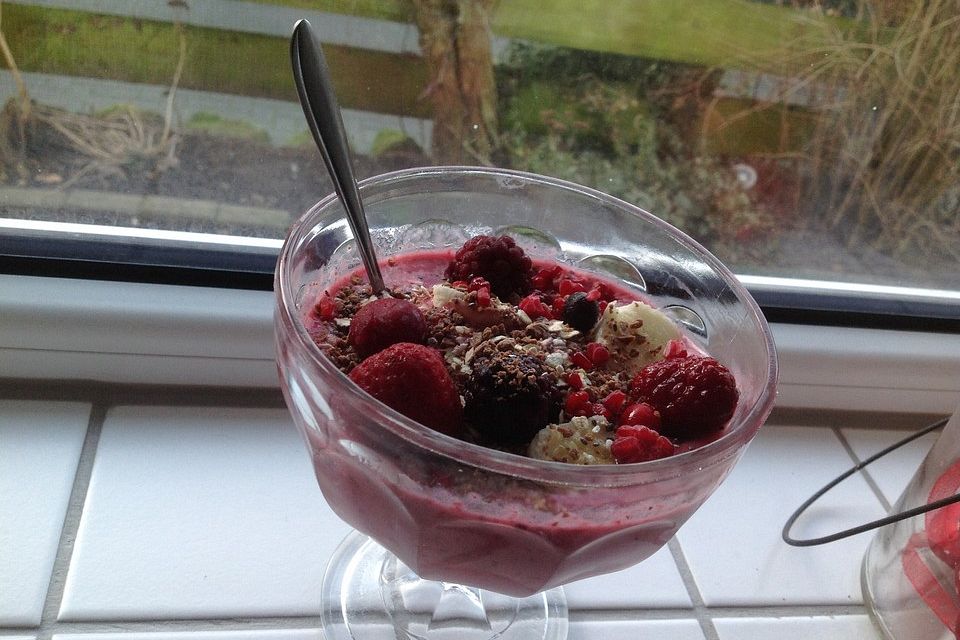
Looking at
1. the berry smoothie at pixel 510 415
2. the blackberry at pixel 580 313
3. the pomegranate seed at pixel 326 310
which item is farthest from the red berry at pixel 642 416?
the pomegranate seed at pixel 326 310

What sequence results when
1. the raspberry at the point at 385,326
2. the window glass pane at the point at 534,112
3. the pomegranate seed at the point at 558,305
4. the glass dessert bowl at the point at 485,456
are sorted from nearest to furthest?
the glass dessert bowl at the point at 485,456
the raspberry at the point at 385,326
the pomegranate seed at the point at 558,305
the window glass pane at the point at 534,112

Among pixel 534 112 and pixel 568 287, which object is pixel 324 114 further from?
pixel 534 112

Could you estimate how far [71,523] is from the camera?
0.83 metres

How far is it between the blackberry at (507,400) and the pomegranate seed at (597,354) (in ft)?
0.30

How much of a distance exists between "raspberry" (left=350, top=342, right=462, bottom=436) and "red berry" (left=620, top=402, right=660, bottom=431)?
0.45 ft

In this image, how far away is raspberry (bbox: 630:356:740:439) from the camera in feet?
2.15

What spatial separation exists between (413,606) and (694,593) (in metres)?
0.28

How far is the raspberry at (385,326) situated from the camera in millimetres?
668

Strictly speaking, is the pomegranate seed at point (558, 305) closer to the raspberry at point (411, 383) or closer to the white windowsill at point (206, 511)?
the raspberry at point (411, 383)

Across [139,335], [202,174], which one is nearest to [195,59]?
[202,174]

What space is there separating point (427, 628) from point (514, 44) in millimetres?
605

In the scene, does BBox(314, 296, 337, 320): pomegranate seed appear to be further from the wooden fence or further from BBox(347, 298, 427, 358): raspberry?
the wooden fence

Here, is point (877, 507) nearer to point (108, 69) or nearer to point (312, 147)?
point (312, 147)

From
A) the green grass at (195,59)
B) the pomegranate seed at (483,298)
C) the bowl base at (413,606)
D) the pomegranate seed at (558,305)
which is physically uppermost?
the green grass at (195,59)
